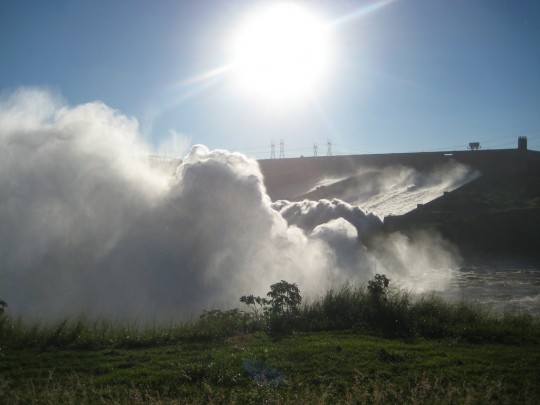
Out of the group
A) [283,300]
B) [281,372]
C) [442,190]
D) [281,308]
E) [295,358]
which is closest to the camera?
[281,372]

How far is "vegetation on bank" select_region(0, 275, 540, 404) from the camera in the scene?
6.19 meters

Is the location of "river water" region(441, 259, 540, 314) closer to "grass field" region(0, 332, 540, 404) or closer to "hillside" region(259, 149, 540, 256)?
"hillside" region(259, 149, 540, 256)

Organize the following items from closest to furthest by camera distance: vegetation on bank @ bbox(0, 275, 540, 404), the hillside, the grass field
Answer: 1. the grass field
2. vegetation on bank @ bbox(0, 275, 540, 404)
3. the hillside

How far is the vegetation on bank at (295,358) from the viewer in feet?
20.3

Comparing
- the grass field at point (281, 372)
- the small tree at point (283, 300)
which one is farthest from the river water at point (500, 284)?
the grass field at point (281, 372)

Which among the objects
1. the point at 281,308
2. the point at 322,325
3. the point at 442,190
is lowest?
the point at 322,325

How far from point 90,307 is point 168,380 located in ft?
34.4

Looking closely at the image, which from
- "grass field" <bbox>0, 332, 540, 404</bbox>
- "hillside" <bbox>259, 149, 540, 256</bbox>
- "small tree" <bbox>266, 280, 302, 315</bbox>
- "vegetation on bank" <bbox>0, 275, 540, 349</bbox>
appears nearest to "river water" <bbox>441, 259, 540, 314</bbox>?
"hillside" <bbox>259, 149, 540, 256</bbox>

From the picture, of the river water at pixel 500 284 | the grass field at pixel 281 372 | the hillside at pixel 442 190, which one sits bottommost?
the river water at pixel 500 284

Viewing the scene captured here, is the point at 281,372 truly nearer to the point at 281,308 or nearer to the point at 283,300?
the point at 281,308

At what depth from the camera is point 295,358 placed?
7781mm

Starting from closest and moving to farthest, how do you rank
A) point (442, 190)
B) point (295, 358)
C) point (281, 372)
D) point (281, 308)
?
point (281, 372), point (295, 358), point (281, 308), point (442, 190)

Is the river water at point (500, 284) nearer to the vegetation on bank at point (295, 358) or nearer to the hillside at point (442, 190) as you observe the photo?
the hillside at point (442, 190)

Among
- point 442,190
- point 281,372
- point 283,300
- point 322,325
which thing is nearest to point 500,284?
point 283,300
